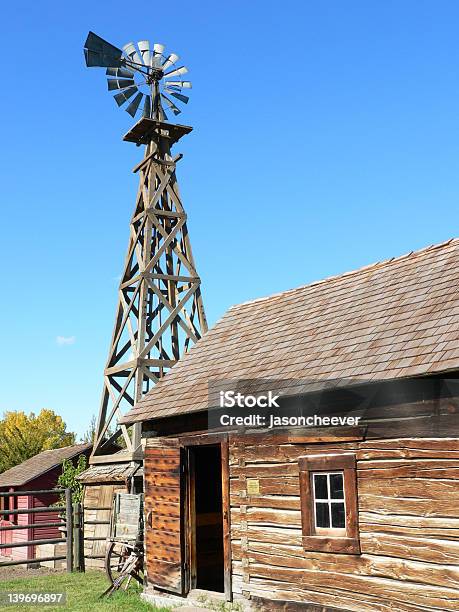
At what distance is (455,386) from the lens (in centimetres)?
789

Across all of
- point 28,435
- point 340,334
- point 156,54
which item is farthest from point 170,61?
point 28,435

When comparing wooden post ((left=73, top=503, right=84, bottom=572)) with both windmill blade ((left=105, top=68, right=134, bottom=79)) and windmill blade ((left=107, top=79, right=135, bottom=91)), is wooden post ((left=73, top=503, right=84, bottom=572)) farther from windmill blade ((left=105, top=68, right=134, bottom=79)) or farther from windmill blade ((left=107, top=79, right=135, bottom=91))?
windmill blade ((left=105, top=68, right=134, bottom=79))

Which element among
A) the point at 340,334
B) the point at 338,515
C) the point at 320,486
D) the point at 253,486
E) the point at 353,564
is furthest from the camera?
the point at 340,334

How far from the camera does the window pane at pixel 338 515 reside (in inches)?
352

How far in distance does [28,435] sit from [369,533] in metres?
39.7

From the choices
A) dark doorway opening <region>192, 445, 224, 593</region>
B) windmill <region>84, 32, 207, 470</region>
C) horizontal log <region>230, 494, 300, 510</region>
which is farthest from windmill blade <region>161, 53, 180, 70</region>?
horizontal log <region>230, 494, 300, 510</region>

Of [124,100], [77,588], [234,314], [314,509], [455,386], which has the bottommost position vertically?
[77,588]

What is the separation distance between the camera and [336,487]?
9.01 metres

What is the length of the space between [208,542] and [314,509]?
436 cm

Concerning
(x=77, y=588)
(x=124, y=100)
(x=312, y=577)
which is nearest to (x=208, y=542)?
(x=77, y=588)

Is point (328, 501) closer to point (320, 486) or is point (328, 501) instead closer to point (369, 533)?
point (320, 486)

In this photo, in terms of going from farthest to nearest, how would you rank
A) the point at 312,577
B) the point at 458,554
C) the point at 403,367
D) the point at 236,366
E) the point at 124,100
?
the point at 124,100 → the point at 236,366 → the point at 312,577 → the point at 403,367 → the point at 458,554

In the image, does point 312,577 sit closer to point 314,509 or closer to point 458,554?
point 314,509

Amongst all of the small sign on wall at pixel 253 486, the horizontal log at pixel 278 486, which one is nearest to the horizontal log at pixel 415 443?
the horizontal log at pixel 278 486
